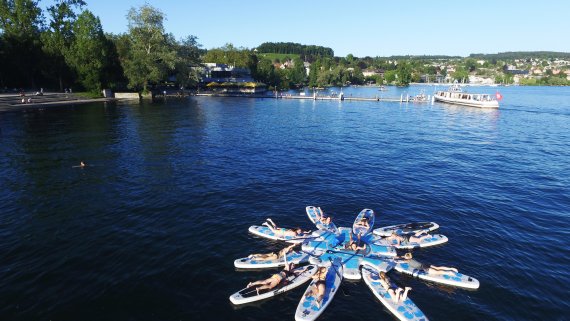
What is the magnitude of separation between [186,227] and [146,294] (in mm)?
8486

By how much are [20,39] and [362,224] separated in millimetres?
122347

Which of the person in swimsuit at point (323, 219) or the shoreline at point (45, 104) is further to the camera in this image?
the shoreline at point (45, 104)

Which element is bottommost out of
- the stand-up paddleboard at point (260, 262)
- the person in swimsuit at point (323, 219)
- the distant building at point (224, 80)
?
the stand-up paddleboard at point (260, 262)

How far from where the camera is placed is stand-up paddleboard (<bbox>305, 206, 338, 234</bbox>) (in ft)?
87.6

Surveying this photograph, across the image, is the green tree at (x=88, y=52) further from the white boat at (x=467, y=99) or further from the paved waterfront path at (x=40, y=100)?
the white boat at (x=467, y=99)

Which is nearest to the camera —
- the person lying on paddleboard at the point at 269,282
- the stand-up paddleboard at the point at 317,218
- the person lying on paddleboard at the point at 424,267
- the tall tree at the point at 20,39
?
the person lying on paddleboard at the point at 269,282

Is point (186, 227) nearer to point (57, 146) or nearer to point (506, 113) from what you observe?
point (57, 146)

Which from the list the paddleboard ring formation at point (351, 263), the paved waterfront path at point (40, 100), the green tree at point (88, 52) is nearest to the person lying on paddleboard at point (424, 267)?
the paddleboard ring formation at point (351, 263)

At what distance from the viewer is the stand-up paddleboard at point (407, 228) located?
26531 mm

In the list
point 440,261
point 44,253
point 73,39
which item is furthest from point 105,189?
point 73,39

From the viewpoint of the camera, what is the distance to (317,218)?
92.6ft

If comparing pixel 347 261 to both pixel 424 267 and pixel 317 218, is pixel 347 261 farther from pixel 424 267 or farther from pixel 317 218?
pixel 317 218

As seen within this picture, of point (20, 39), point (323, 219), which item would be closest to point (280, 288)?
point (323, 219)

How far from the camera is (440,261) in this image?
23.5 metres
